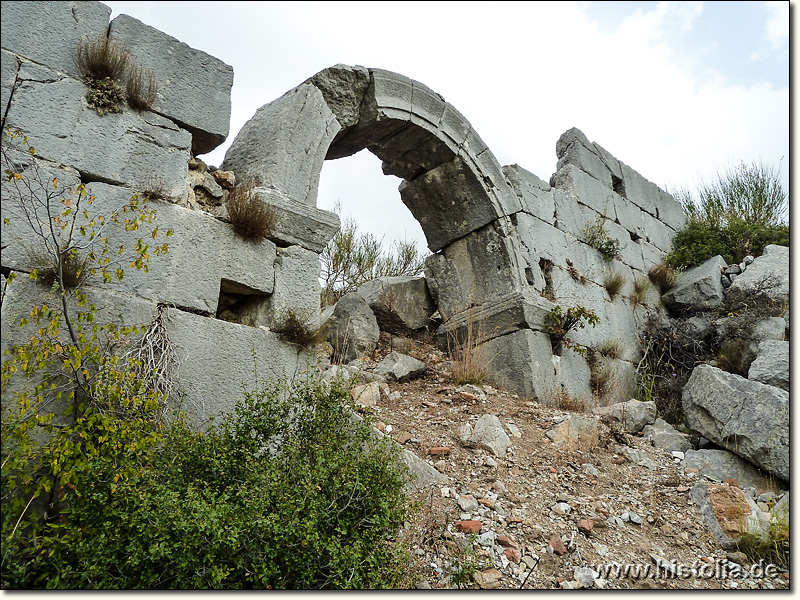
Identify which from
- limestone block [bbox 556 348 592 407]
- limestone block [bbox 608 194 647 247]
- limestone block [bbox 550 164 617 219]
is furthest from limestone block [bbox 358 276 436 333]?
limestone block [bbox 608 194 647 247]

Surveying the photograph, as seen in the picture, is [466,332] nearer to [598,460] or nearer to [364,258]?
[598,460]

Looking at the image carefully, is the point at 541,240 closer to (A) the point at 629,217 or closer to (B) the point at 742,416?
→ (A) the point at 629,217

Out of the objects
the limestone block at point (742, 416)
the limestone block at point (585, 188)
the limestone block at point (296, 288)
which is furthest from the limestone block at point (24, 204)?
the limestone block at point (585, 188)

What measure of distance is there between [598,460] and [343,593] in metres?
Result: 2.77

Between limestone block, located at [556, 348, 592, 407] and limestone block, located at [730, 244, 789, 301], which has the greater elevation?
limestone block, located at [730, 244, 789, 301]

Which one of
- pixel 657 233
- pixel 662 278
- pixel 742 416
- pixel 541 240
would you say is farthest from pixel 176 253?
pixel 657 233

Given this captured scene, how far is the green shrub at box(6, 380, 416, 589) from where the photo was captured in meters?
2.30

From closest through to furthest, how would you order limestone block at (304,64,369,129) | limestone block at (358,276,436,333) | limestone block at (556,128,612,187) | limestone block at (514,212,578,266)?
limestone block at (304,64,369,129) < limestone block at (514,212,578,266) < limestone block at (358,276,436,333) < limestone block at (556,128,612,187)

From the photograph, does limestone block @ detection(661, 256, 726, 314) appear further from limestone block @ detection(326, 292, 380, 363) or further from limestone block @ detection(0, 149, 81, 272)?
limestone block @ detection(0, 149, 81, 272)

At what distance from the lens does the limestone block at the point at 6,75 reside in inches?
117

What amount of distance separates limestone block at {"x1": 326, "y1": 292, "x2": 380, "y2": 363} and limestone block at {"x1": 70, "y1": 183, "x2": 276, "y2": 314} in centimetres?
239

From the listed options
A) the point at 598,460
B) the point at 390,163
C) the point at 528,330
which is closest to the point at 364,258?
the point at 390,163

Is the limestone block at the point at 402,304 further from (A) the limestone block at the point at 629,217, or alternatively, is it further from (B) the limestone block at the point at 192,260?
(B) the limestone block at the point at 192,260

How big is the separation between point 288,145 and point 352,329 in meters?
2.46
